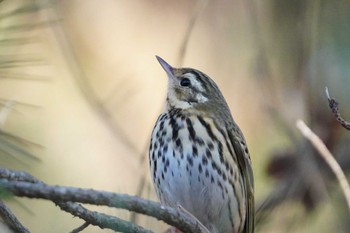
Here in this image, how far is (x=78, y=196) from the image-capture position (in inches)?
67.2

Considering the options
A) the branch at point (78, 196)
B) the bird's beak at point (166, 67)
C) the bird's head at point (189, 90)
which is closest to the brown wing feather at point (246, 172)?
the bird's head at point (189, 90)

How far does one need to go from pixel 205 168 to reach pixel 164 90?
209 centimetres

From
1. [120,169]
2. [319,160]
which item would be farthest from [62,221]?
[319,160]

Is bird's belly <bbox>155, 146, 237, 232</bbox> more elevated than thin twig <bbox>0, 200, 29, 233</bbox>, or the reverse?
thin twig <bbox>0, 200, 29, 233</bbox>

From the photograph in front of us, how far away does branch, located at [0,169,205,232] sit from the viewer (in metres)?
1.58

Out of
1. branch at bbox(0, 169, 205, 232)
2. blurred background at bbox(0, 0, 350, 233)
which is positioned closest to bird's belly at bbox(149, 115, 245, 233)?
blurred background at bbox(0, 0, 350, 233)

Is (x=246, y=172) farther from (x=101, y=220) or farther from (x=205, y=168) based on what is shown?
(x=101, y=220)

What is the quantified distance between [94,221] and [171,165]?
1.17 m

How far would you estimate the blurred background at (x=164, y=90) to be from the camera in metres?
3.15

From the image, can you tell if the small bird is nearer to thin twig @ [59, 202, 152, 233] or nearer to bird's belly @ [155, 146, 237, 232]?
bird's belly @ [155, 146, 237, 232]

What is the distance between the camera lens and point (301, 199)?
3021 mm

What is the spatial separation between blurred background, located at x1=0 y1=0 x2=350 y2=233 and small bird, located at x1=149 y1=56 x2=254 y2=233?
9 cm

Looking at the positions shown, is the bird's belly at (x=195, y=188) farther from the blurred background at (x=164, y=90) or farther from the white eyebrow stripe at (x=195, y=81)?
the white eyebrow stripe at (x=195, y=81)

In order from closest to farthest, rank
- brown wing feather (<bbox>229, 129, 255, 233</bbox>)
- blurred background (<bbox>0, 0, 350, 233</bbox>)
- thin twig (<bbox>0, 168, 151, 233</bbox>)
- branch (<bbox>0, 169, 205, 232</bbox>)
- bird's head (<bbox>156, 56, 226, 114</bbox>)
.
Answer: branch (<bbox>0, 169, 205, 232</bbox>) → thin twig (<bbox>0, 168, 151, 233</bbox>) → blurred background (<bbox>0, 0, 350, 233</bbox>) → brown wing feather (<bbox>229, 129, 255, 233</bbox>) → bird's head (<bbox>156, 56, 226, 114</bbox>)
